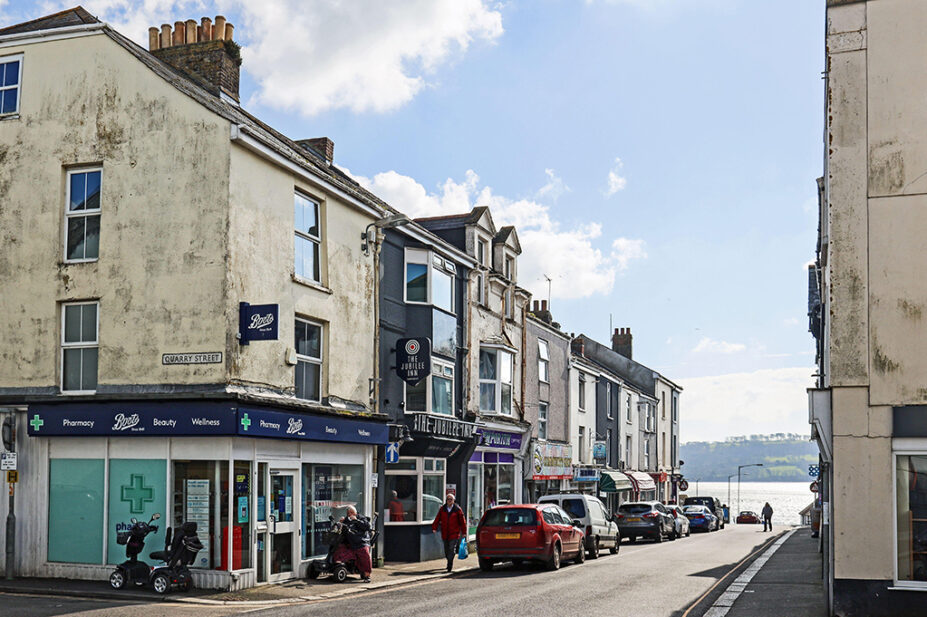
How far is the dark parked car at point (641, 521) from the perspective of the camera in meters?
37.7

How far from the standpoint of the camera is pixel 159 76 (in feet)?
62.5

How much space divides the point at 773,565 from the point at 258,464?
14.0 metres

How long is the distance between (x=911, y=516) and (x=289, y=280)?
40.1 ft

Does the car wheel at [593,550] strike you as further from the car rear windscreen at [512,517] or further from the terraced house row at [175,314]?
the terraced house row at [175,314]

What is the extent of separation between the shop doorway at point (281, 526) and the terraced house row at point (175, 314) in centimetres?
6

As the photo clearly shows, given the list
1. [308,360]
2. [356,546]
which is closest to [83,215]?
[308,360]

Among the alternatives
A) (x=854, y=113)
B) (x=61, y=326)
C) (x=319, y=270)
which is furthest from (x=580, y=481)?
(x=854, y=113)

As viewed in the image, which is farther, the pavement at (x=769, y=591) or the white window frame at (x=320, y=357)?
the white window frame at (x=320, y=357)

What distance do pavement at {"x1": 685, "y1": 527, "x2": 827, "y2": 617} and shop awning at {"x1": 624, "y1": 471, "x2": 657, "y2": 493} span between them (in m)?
26.3

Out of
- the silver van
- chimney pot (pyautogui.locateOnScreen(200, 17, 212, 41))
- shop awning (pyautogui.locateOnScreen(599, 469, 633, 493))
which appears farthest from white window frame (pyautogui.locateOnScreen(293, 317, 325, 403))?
shop awning (pyautogui.locateOnScreen(599, 469, 633, 493))

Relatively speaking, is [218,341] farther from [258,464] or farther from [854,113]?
[854,113]

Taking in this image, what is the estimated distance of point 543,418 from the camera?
3956 centimetres

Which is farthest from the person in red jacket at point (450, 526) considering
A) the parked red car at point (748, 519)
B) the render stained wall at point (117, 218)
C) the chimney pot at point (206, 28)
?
the parked red car at point (748, 519)

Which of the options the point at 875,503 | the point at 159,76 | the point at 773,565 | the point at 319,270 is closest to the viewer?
the point at 875,503
